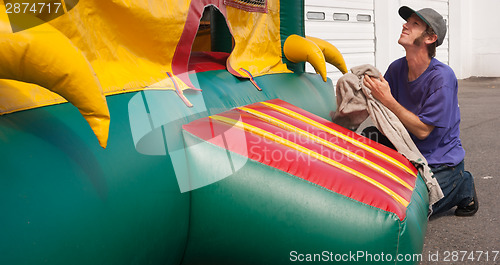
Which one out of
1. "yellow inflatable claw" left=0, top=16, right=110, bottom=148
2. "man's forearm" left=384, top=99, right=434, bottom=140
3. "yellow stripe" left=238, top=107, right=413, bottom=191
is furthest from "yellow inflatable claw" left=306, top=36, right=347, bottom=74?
"yellow inflatable claw" left=0, top=16, right=110, bottom=148

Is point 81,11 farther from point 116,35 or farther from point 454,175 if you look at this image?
point 454,175

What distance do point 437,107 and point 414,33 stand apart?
0.41 metres

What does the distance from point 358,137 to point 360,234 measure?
2.46 ft

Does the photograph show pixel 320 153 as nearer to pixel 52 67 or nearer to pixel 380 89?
pixel 380 89

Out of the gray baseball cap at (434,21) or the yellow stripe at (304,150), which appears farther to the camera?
the gray baseball cap at (434,21)

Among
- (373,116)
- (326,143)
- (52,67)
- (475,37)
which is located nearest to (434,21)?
(373,116)

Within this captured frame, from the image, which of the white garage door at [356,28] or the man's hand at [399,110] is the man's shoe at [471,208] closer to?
the man's hand at [399,110]

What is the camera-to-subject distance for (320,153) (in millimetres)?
1872

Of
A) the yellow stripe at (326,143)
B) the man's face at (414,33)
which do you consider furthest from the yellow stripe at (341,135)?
the man's face at (414,33)

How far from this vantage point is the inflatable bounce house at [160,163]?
4.01 feet

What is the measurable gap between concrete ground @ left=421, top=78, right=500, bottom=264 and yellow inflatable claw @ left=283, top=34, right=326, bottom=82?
1.10m

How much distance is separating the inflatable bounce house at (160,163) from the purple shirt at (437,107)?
277 mm

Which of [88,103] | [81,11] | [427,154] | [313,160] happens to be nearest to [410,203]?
[313,160]

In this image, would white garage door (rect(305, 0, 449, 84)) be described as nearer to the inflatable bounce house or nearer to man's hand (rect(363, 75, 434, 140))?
man's hand (rect(363, 75, 434, 140))
